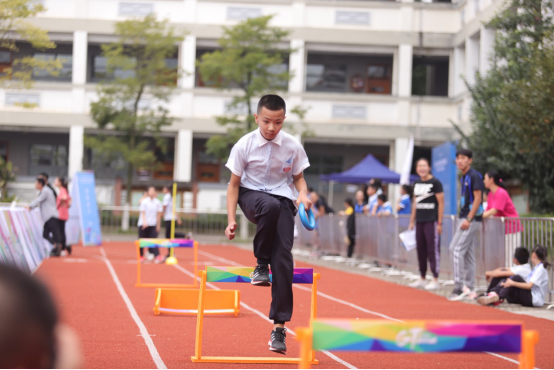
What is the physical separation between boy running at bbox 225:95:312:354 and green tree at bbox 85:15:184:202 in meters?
25.0

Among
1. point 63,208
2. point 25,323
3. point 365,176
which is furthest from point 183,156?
point 25,323

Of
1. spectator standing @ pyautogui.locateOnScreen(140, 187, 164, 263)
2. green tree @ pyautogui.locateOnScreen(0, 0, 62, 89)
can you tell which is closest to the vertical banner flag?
spectator standing @ pyautogui.locateOnScreen(140, 187, 164, 263)

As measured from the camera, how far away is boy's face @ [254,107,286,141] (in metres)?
5.73

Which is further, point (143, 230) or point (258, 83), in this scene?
point (258, 83)

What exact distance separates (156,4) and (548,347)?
3031 cm

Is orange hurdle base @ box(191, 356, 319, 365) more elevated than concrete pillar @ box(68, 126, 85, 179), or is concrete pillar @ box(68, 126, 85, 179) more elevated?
concrete pillar @ box(68, 126, 85, 179)

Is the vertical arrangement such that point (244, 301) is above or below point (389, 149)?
below

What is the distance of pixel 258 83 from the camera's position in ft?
94.6

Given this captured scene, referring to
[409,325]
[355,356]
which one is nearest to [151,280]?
[355,356]

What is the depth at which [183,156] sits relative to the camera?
35156 mm

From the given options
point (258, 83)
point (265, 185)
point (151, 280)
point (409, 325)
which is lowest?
point (151, 280)

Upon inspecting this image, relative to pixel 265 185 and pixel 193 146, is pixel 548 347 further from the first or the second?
pixel 193 146

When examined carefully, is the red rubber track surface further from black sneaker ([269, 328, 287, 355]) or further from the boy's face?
the boy's face

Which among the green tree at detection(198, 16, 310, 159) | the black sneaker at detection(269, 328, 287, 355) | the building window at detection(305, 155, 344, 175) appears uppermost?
the green tree at detection(198, 16, 310, 159)
